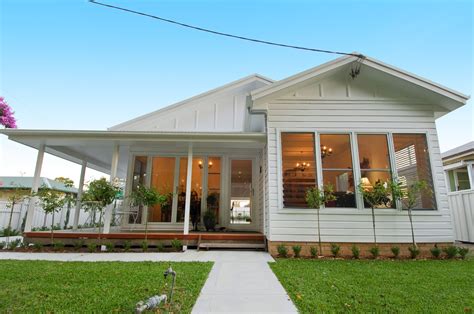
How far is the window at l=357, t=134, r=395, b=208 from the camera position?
17.7 ft

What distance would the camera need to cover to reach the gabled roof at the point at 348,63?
212 inches

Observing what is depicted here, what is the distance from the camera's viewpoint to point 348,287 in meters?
2.85

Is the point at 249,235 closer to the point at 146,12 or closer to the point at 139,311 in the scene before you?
the point at 139,311

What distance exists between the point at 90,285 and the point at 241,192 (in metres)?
4.89

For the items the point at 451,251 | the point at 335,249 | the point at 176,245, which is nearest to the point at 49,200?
the point at 176,245

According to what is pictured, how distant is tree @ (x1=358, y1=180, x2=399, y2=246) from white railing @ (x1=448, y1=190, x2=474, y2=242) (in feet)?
8.48

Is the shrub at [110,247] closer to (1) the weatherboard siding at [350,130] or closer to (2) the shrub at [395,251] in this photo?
(1) the weatherboard siding at [350,130]

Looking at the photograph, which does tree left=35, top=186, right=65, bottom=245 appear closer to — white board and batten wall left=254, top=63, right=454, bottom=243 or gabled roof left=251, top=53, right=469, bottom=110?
white board and batten wall left=254, top=63, right=454, bottom=243

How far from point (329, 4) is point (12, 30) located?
11.1 m

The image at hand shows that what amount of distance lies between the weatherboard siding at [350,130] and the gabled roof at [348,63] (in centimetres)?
39

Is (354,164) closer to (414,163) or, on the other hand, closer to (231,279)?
(414,163)

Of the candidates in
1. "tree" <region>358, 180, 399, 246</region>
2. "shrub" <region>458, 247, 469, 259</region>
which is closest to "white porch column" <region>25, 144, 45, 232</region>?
"tree" <region>358, 180, 399, 246</region>

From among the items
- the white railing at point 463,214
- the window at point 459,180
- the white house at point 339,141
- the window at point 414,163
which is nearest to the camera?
the white house at point 339,141

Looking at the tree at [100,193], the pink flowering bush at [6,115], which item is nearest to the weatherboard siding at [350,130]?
the tree at [100,193]
